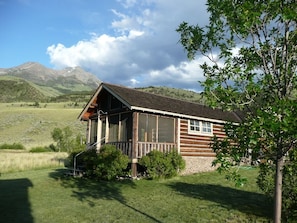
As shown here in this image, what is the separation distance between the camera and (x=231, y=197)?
45.7 ft

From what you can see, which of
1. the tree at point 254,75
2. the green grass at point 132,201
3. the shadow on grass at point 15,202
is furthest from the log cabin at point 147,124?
the tree at point 254,75

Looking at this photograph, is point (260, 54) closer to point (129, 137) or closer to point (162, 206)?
point (162, 206)

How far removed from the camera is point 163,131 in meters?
21.2

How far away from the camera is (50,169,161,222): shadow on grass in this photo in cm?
→ 1434

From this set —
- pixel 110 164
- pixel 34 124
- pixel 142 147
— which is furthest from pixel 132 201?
pixel 34 124

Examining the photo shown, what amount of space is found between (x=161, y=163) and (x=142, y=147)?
5.60ft

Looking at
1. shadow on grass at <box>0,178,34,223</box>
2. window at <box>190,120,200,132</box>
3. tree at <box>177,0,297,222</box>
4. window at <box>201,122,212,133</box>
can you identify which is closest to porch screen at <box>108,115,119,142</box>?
window at <box>190,120,200,132</box>

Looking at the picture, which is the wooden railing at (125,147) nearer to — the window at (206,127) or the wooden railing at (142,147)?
the wooden railing at (142,147)

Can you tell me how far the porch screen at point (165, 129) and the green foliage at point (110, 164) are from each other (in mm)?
3559

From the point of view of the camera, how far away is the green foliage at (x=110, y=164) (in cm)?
1803

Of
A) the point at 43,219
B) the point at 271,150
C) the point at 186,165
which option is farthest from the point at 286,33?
the point at 186,165

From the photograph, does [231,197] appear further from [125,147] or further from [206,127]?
[206,127]

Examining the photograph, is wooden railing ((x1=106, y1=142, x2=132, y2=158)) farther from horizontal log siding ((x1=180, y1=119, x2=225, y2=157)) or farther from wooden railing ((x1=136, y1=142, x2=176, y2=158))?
horizontal log siding ((x1=180, y1=119, x2=225, y2=157))

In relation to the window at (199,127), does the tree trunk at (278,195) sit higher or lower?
lower
